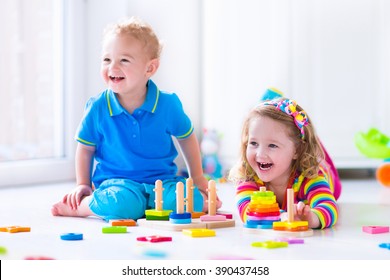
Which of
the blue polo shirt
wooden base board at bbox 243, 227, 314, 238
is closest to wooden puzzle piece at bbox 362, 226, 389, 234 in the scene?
wooden base board at bbox 243, 227, 314, 238

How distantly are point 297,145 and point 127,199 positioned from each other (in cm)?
40

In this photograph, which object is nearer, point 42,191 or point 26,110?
point 42,191

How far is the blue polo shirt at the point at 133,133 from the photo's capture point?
5.83ft

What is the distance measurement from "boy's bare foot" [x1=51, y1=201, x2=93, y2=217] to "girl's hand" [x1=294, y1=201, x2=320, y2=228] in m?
0.50

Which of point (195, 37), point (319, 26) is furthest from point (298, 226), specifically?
point (195, 37)

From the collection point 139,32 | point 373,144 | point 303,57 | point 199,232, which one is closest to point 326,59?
point 303,57

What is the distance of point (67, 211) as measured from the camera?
1.74m

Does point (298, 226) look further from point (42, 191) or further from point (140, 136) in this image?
point (42, 191)

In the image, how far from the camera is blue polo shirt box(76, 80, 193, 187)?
1777 mm

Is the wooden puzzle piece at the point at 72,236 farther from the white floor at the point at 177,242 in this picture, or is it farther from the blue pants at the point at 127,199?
the blue pants at the point at 127,199

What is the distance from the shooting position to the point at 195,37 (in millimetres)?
2848

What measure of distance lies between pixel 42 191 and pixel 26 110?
1.20 feet

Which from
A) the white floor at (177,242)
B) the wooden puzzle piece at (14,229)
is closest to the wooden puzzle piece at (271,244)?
the white floor at (177,242)

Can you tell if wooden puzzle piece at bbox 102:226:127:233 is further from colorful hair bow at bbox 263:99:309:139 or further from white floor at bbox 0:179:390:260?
colorful hair bow at bbox 263:99:309:139
